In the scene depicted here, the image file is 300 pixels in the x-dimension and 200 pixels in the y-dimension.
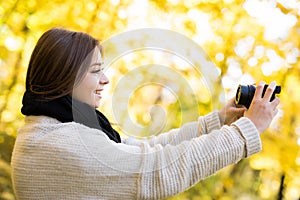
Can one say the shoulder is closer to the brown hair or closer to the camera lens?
the brown hair

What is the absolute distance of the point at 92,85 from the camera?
0.94 meters

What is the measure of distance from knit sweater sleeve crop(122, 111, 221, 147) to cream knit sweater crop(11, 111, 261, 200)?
0.27 m

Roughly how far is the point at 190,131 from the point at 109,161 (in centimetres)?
36

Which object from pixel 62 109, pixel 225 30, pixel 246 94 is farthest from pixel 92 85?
pixel 225 30

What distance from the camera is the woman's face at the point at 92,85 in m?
0.94

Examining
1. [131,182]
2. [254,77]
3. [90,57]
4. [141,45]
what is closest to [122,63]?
[141,45]

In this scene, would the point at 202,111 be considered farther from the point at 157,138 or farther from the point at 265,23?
the point at 157,138

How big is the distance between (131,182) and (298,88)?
176 centimetres

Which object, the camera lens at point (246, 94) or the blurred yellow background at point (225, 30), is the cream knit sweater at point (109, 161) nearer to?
the camera lens at point (246, 94)

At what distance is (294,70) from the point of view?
7.71ft

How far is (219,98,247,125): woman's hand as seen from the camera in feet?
3.56

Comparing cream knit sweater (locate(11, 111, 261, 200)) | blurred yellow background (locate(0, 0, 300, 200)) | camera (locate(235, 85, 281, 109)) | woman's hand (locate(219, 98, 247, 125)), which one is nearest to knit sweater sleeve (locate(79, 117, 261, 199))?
cream knit sweater (locate(11, 111, 261, 200))

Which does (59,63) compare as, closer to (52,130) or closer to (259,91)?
(52,130)

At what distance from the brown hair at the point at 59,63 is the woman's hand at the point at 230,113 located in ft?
1.22
